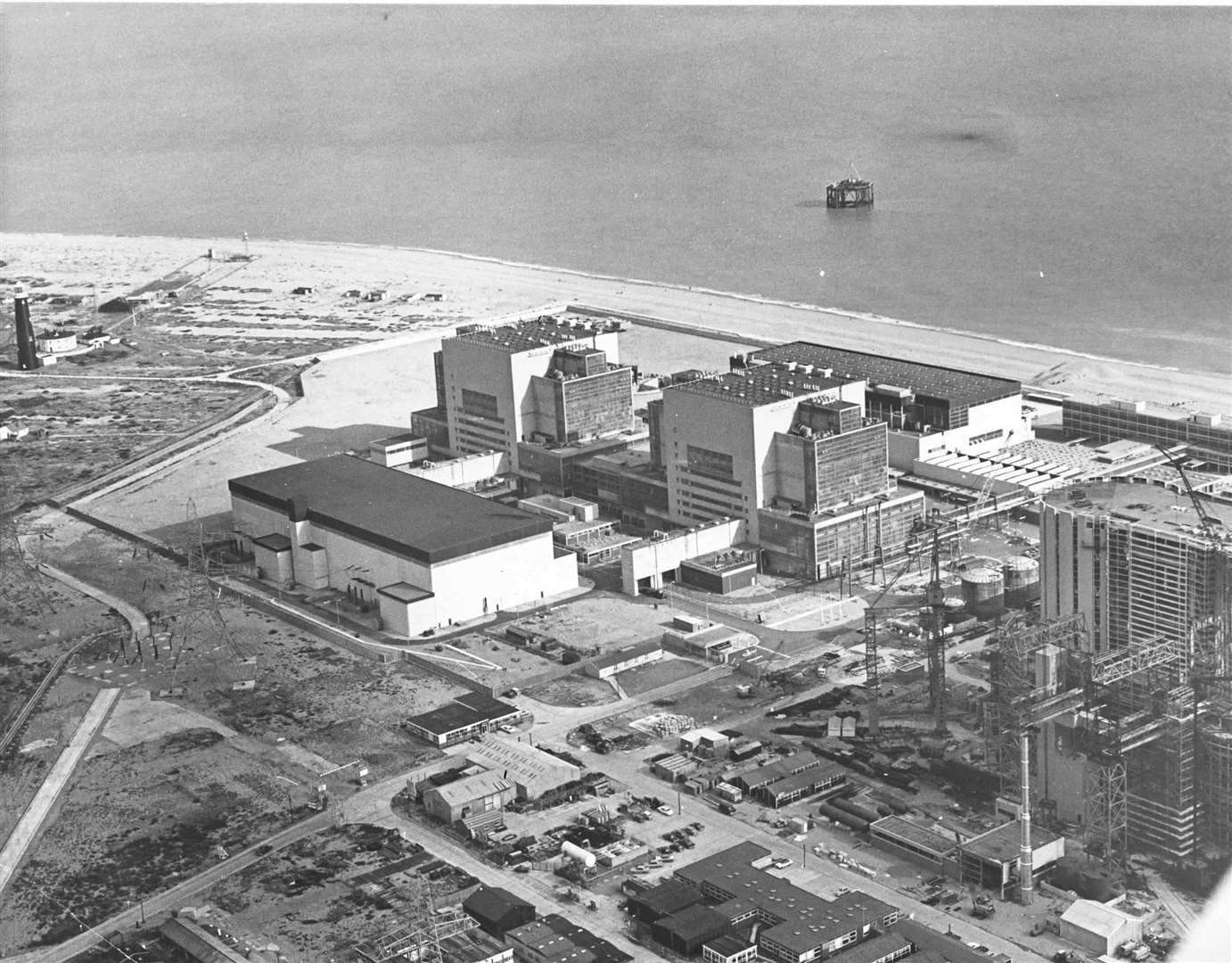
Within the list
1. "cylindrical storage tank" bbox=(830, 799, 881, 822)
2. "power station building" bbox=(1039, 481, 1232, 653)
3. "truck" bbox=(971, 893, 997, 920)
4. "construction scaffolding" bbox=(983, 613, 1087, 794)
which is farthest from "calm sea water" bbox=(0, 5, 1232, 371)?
"truck" bbox=(971, 893, 997, 920)

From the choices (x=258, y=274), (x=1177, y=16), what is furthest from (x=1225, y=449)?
(x=1177, y=16)

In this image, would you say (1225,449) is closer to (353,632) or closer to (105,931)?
(353,632)

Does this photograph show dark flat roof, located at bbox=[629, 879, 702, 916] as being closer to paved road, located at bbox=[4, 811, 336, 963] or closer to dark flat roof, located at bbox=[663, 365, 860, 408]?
paved road, located at bbox=[4, 811, 336, 963]

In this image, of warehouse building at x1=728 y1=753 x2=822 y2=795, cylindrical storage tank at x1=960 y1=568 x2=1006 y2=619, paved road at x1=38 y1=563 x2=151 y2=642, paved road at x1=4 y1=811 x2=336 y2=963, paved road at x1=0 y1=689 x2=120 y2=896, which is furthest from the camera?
paved road at x1=38 y1=563 x2=151 y2=642

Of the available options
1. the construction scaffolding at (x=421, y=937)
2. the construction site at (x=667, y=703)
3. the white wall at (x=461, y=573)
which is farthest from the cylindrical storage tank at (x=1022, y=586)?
the construction scaffolding at (x=421, y=937)

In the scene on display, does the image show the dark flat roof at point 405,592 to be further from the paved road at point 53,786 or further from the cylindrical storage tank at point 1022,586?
the cylindrical storage tank at point 1022,586

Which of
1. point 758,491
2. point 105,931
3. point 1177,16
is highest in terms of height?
point 1177,16
